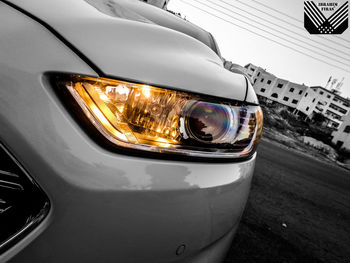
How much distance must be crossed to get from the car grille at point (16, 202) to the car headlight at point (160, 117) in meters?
0.22

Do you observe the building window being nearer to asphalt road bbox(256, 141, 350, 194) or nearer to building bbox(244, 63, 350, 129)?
building bbox(244, 63, 350, 129)

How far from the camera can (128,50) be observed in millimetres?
625

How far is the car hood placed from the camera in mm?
600

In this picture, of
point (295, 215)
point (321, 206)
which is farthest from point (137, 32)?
point (321, 206)

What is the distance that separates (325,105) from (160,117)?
68.9m

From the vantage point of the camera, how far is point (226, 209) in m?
0.78

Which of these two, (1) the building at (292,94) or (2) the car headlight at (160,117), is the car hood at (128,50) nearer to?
(2) the car headlight at (160,117)

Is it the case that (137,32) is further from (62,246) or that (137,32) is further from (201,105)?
(62,246)

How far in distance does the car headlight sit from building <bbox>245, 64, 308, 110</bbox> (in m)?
53.9

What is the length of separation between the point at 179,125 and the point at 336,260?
8.95 ft

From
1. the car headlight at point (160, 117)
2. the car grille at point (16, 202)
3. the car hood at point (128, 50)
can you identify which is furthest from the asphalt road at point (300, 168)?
the car grille at point (16, 202)

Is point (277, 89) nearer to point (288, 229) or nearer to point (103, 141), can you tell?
point (288, 229)

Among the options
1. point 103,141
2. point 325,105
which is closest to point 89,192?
point 103,141

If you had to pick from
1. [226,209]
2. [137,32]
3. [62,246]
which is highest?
[137,32]
